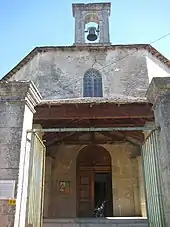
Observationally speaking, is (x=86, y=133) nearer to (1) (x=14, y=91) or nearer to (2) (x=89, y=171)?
(2) (x=89, y=171)

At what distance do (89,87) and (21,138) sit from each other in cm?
869

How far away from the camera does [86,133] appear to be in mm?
10648

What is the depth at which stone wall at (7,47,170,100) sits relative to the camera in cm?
1213

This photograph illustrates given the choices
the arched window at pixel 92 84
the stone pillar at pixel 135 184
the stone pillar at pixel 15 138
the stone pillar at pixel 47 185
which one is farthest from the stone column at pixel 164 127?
the arched window at pixel 92 84

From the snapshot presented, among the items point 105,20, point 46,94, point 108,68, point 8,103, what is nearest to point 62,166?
point 46,94

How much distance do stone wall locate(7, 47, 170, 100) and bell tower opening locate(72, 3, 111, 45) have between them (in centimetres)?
168

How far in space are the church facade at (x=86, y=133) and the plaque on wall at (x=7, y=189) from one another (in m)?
0.01

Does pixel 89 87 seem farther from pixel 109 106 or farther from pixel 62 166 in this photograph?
pixel 109 106

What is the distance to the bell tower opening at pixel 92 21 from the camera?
1434cm

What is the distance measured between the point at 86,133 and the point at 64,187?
2.47m

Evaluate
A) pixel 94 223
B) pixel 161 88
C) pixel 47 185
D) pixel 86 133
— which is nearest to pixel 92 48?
pixel 86 133

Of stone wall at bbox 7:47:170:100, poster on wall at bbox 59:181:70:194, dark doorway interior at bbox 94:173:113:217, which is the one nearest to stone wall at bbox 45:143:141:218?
poster on wall at bbox 59:181:70:194

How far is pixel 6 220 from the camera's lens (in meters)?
3.66

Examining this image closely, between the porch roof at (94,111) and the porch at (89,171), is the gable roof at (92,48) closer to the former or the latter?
the porch at (89,171)
